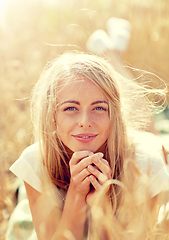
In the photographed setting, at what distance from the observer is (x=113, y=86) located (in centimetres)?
151

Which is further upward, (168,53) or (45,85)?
(168,53)

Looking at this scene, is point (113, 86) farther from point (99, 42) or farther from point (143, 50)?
point (143, 50)

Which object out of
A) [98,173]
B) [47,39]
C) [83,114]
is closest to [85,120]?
[83,114]

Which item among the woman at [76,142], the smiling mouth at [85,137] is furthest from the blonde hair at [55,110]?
the smiling mouth at [85,137]

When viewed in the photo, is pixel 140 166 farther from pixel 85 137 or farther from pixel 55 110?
pixel 55 110

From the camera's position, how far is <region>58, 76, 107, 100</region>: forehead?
1399 millimetres

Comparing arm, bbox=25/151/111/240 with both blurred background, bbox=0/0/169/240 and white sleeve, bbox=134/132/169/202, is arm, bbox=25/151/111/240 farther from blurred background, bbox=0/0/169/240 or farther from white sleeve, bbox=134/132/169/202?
blurred background, bbox=0/0/169/240

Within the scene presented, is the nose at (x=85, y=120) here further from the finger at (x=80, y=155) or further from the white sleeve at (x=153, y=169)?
the white sleeve at (x=153, y=169)

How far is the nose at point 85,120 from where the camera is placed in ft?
4.44

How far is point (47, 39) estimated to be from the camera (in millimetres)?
4105

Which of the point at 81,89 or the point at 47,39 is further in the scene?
the point at 47,39

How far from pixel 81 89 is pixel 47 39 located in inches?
116

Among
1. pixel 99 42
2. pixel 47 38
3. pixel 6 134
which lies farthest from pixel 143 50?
pixel 6 134

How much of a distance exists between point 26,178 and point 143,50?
2.55m
